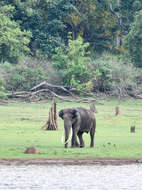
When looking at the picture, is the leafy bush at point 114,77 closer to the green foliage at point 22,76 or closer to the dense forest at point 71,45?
the dense forest at point 71,45

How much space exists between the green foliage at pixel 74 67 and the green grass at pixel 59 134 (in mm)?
3512

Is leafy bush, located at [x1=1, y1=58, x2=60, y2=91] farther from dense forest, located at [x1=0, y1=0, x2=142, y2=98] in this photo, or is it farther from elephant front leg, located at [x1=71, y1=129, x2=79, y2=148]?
elephant front leg, located at [x1=71, y1=129, x2=79, y2=148]

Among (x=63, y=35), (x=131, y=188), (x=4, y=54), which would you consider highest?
(x=63, y=35)

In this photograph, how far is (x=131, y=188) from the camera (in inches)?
687

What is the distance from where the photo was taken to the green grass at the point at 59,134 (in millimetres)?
22547

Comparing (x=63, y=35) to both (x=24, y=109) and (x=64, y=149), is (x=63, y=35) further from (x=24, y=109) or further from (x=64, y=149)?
(x=64, y=149)

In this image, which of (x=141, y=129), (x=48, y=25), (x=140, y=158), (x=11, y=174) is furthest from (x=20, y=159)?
(x=48, y=25)

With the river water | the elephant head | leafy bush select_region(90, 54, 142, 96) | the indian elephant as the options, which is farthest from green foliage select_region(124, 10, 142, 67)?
leafy bush select_region(90, 54, 142, 96)

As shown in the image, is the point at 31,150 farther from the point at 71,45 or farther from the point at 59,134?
the point at 71,45

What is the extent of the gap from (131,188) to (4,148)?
23.3 ft

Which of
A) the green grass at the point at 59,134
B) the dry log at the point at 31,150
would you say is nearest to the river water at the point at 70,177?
the green grass at the point at 59,134

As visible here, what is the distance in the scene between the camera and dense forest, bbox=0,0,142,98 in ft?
118

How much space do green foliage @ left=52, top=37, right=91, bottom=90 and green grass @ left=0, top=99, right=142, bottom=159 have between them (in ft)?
11.5

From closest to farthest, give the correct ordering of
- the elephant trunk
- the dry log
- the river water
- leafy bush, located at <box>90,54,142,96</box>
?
1. the river water
2. the dry log
3. the elephant trunk
4. leafy bush, located at <box>90,54,142,96</box>
